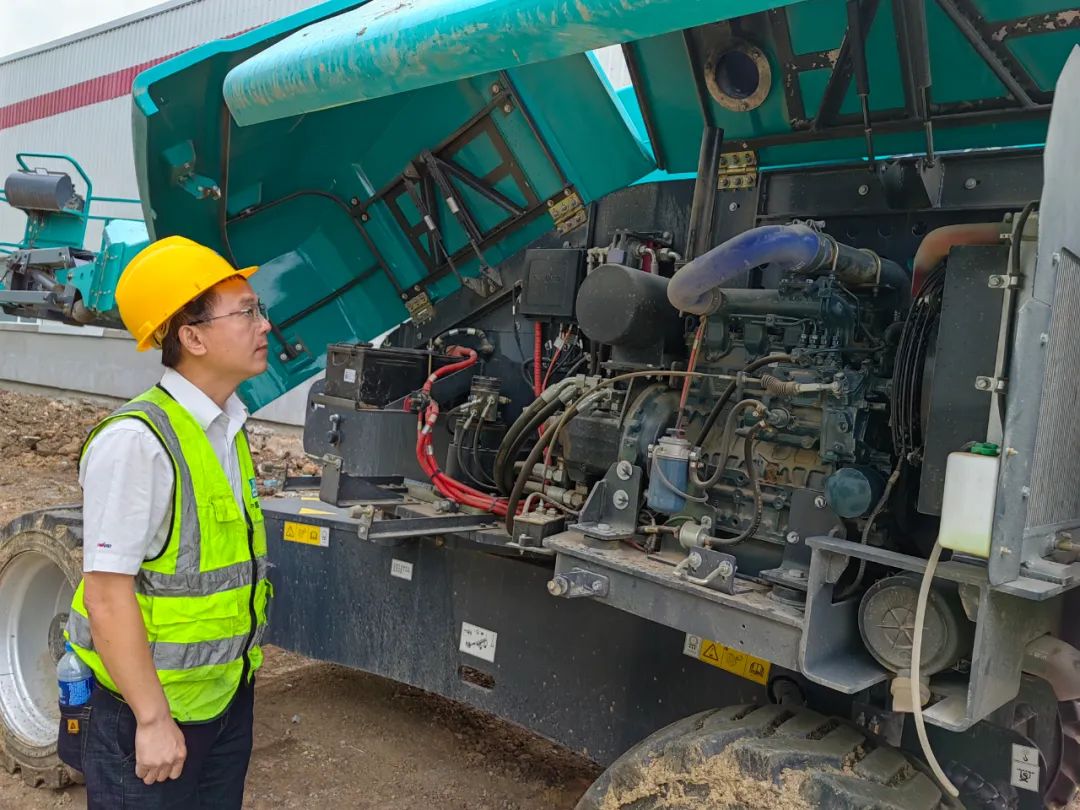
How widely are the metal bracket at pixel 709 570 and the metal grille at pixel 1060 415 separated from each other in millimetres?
586

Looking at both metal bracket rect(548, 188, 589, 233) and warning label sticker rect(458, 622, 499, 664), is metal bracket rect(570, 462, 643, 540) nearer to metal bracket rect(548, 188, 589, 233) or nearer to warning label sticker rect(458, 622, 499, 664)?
warning label sticker rect(458, 622, 499, 664)

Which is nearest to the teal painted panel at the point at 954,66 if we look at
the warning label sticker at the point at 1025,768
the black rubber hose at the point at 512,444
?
the black rubber hose at the point at 512,444

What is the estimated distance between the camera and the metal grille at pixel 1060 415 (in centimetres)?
142

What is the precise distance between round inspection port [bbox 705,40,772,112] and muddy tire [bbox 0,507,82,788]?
8.50 ft

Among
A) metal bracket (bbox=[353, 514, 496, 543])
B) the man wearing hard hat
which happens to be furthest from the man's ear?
metal bracket (bbox=[353, 514, 496, 543])

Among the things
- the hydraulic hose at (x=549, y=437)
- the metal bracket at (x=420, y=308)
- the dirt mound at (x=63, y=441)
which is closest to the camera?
the hydraulic hose at (x=549, y=437)

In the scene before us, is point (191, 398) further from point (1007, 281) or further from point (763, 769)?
point (1007, 281)

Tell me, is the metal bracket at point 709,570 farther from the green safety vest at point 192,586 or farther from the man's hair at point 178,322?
the man's hair at point 178,322

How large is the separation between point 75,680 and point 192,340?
750mm

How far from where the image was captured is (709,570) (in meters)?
1.86

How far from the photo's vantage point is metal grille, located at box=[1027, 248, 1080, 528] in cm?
142

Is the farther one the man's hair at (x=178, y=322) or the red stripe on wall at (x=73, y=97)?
the red stripe on wall at (x=73, y=97)

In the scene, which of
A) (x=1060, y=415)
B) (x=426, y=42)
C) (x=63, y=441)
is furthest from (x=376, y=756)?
(x=63, y=441)

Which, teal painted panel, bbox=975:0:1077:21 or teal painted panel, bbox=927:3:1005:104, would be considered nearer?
teal painted panel, bbox=975:0:1077:21
